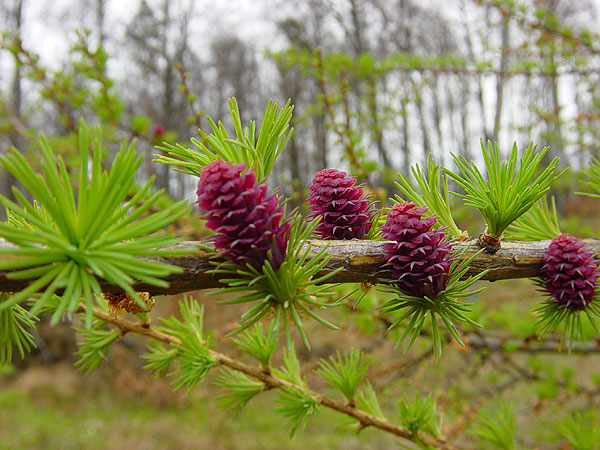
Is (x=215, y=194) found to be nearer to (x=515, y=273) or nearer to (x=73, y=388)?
(x=515, y=273)

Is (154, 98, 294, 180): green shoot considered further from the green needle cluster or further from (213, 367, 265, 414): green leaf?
(213, 367, 265, 414): green leaf

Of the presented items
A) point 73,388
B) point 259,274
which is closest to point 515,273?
point 259,274

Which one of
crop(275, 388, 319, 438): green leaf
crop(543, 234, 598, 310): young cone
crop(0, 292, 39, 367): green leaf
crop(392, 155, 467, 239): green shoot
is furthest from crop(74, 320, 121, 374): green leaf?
crop(543, 234, 598, 310): young cone

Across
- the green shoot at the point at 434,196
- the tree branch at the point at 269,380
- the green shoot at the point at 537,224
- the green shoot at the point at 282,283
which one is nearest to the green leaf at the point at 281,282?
the green shoot at the point at 282,283

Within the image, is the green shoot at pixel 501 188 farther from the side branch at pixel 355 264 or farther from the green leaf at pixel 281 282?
the green leaf at pixel 281 282

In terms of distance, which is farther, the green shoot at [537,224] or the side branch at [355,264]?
the green shoot at [537,224]

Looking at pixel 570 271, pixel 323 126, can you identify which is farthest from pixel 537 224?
pixel 323 126

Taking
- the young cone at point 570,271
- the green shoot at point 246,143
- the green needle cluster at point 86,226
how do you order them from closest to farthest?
the green needle cluster at point 86,226
the green shoot at point 246,143
the young cone at point 570,271

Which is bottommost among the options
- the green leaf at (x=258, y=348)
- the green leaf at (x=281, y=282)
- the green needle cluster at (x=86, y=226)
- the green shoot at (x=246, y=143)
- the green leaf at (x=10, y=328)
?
the green leaf at (x=258, y=348)

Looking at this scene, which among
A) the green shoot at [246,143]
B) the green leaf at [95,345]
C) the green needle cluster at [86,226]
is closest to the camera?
the green needle cluster at [86,226]
